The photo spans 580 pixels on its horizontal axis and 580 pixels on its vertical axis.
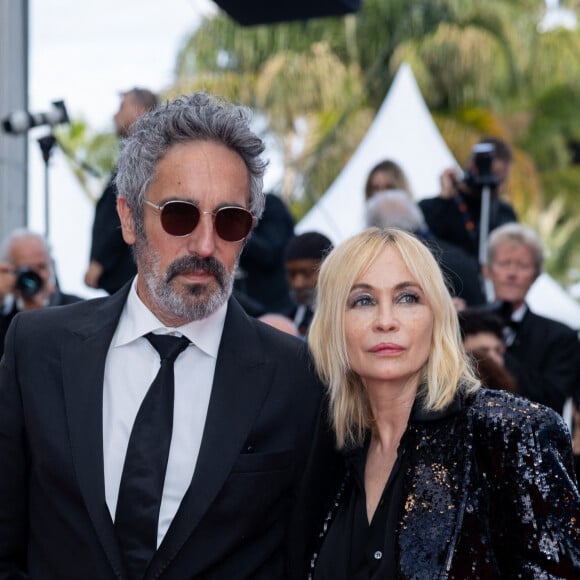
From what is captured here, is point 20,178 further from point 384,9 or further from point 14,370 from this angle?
point 384,9

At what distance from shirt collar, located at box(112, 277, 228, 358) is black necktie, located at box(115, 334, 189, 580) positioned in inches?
7.1

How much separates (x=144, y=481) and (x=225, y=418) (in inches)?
10.2

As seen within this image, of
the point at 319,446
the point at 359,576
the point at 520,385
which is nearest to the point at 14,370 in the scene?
the point at 319,446

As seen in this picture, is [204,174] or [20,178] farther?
[20,178]

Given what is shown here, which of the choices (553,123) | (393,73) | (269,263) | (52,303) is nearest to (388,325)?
(52,303)

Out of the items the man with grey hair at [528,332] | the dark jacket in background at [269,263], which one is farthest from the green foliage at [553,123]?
the man with grey hair at [528,332]

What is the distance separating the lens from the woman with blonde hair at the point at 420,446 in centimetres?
267

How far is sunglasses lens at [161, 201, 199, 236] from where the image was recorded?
2.87 meters

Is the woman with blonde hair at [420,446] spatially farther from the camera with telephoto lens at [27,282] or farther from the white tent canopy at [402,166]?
the white tent canopy at [402,166]

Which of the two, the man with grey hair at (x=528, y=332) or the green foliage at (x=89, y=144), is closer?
the man with grey hair at (x=528, y=332)

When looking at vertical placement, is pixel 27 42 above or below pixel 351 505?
above

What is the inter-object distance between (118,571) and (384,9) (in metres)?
25.4

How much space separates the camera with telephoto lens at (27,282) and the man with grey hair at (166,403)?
11.3 feet

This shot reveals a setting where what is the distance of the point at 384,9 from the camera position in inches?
1053
